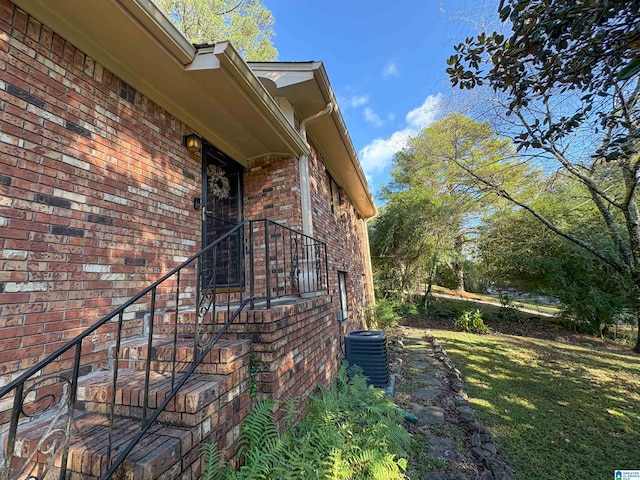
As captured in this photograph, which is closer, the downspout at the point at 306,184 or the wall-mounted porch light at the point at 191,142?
the wall-mounted porch light at the point at 191,142

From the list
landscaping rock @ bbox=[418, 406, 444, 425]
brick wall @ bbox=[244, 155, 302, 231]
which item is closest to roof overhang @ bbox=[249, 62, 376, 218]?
brick wall @ bbox=[244, 155, 302, 231]

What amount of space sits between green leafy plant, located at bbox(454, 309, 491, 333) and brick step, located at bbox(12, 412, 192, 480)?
34.4 ft

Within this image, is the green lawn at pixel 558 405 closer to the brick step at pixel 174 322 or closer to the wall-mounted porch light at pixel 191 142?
the brick step at pixel 174 322

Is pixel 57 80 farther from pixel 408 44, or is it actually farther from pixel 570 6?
pixel 408 44

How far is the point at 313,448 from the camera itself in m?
1.99

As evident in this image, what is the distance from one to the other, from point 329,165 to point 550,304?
31.5 ft

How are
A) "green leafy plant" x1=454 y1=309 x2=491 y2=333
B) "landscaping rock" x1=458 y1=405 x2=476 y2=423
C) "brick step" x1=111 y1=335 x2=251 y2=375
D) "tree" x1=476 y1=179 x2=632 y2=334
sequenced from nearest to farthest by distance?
"brick step" x1=111 y1=335 x2=251 y2=375 < "landscaping rock" x1=458 y1=405 x2=476 y2=423 < "tree" x1=476 y1=179 x2=632 y2=334 < "green leafy plant" x1=454 y1=309 x2=491 y2=333

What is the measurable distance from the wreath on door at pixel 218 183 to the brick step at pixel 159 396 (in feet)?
8.21

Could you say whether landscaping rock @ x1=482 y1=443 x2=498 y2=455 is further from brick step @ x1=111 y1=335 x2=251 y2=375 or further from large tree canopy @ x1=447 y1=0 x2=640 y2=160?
large tree canopy @ x1=447 y1=0 x2=640 y2=160

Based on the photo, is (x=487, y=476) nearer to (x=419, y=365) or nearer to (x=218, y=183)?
(x=419, y=365)

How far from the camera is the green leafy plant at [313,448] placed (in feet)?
5.59

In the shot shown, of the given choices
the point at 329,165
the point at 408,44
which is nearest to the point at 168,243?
the point at 329,165

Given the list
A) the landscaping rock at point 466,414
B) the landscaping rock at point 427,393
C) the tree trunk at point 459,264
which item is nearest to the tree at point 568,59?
the landscaping rock at point 466,414

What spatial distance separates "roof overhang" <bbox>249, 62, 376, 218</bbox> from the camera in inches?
153
